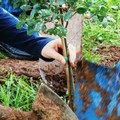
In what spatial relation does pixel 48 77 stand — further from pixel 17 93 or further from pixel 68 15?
pixel 68 15

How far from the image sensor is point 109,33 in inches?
156

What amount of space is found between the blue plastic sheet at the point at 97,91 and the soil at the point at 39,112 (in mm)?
276

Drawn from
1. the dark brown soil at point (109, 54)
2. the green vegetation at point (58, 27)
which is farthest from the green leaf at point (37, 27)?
the dark brown soil at point (109, 54)

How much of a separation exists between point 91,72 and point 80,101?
0.15 meters

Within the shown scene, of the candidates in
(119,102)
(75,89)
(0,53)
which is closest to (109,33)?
(0,53)

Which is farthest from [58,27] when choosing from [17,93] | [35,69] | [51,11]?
[35,69]

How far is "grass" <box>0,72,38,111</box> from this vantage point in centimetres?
261

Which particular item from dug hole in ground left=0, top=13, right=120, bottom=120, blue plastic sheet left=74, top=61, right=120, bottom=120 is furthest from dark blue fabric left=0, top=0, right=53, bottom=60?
blue plastic sheet left=74, top=61, right=120, bottom=120

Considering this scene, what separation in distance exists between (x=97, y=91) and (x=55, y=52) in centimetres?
30

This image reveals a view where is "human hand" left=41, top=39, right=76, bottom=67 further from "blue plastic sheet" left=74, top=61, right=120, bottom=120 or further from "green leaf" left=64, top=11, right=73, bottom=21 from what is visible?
"green leaf" left=64, top=11, right=73, bottom=21

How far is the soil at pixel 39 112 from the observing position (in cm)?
155

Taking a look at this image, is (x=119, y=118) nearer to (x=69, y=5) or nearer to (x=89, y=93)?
(x=89, y=93)

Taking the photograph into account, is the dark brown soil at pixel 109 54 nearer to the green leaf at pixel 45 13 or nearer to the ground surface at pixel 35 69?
the ground surface at pixel 35 69

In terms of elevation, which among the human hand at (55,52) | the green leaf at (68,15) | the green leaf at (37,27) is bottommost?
the human hand at (55,52)
